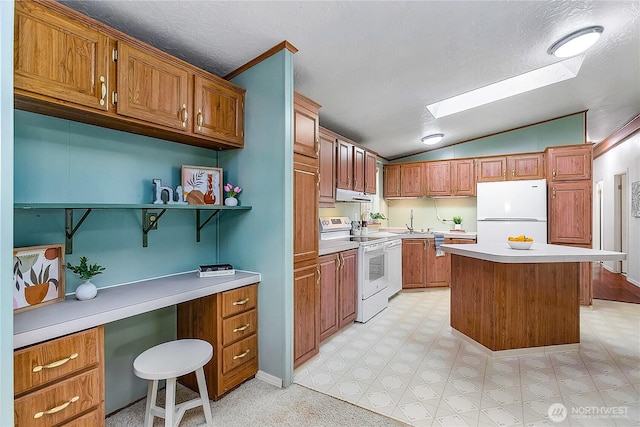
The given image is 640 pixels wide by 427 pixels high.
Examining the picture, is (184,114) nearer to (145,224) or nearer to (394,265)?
(145,224)

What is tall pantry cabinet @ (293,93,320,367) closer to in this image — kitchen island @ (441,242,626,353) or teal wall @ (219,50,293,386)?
teal wall @ (219,50,293,386)

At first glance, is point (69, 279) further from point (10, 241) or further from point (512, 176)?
point (512, 176)

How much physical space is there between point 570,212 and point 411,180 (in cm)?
238

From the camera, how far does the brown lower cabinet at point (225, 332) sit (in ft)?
6.59

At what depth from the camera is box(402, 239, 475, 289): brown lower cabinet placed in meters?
4.93

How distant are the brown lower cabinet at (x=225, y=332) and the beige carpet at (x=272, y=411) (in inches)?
4.4

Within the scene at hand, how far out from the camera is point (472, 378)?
2305 millimetres

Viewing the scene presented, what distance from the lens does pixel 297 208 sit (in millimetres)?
2393

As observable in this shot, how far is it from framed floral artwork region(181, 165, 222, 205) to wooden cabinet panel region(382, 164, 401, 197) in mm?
4049

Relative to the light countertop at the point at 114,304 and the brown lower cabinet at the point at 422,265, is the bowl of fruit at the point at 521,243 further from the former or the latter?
the light countertop at the point at 114,304

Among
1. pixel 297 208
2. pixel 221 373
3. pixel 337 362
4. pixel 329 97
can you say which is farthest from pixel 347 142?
pixel 221 373

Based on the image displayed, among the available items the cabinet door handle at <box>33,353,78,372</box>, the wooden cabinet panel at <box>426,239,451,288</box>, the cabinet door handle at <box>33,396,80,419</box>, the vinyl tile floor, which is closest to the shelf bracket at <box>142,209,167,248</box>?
the cabinet door handle at <box>33,353,78,372</box>

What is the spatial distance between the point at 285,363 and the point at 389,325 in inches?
65.2

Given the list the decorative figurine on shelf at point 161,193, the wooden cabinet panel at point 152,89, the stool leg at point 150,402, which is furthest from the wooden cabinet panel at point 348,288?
the wooden cabinet panel at point 152,89
